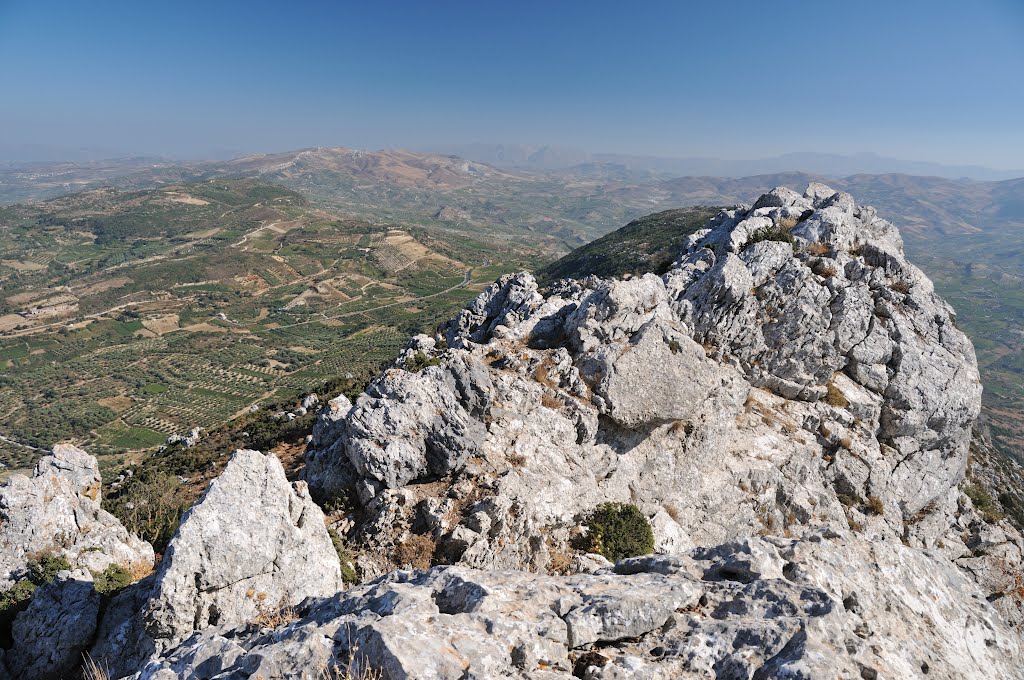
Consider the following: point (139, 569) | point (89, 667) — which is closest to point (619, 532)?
point (89, 667)

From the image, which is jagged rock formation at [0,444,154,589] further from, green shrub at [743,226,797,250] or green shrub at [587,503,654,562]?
green shrub at [743,226,797,250]

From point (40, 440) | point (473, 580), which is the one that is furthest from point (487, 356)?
point (40, 440)

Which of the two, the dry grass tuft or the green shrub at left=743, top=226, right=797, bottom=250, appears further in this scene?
the green shrub at left=743, top=226, right=797, bottom=250

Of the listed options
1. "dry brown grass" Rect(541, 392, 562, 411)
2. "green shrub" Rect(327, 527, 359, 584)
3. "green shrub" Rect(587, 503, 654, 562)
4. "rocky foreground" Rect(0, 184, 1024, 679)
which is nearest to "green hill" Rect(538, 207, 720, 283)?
"rocky foreground" Rect(0, 184, 1024, 679)

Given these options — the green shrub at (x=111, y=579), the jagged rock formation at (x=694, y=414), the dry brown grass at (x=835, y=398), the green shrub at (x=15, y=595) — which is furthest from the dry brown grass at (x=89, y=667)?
the dry brown grass at (x=835, y=398)

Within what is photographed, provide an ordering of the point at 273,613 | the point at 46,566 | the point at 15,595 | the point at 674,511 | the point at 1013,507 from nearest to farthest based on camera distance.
A: 1. the point at 273,613
2. the point at 15,595
3. the point at 46,566
4. the point at 674,511
5. the point at 1013,507

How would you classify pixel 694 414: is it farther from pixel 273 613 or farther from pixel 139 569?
pixel 139 569

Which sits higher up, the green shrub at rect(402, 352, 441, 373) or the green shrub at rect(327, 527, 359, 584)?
the green shrub at rect(402, 352, 441, 373)

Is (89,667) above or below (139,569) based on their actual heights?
above

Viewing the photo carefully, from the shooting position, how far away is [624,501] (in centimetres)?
2139

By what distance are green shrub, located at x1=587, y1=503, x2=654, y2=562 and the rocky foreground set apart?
59 centimetres

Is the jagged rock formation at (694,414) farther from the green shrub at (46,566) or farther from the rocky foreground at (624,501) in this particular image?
the green shrub at (46,566)

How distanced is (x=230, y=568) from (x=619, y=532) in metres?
13.6

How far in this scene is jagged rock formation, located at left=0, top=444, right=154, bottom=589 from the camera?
13555 mm
